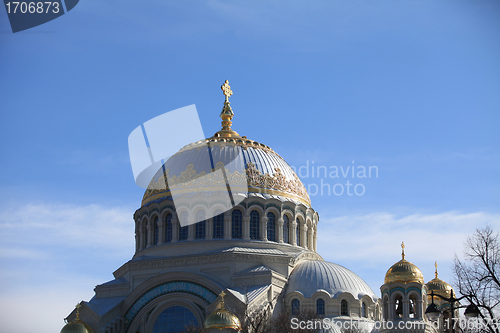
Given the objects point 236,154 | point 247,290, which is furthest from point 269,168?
point 247,290

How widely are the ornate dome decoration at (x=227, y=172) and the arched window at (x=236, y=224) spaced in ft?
3.93

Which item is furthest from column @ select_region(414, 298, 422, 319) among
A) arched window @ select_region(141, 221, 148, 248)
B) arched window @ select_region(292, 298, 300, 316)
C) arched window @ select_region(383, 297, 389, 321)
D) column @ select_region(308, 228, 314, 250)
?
arched window @ select_region(141, 221, 148, 248)

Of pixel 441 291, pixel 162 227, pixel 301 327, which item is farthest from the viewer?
pixel 441 291

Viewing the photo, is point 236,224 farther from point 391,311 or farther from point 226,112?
point 391,311

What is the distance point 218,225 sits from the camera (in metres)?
38.2

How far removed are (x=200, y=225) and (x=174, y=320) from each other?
587cm

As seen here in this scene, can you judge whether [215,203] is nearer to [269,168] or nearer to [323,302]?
[269,168]

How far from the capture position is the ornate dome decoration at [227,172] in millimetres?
38938

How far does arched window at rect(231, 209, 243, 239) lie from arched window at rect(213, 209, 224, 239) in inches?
22.1

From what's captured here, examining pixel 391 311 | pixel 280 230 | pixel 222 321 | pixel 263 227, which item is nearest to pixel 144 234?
pixel 263 227

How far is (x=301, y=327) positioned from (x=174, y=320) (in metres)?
7.86

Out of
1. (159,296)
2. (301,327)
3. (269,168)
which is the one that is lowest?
(301,327)

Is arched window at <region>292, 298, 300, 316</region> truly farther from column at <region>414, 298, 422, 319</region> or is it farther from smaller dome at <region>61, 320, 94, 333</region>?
smaller dome at <region>61, 320, 94, 333</region>

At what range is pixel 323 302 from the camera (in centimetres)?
3453
